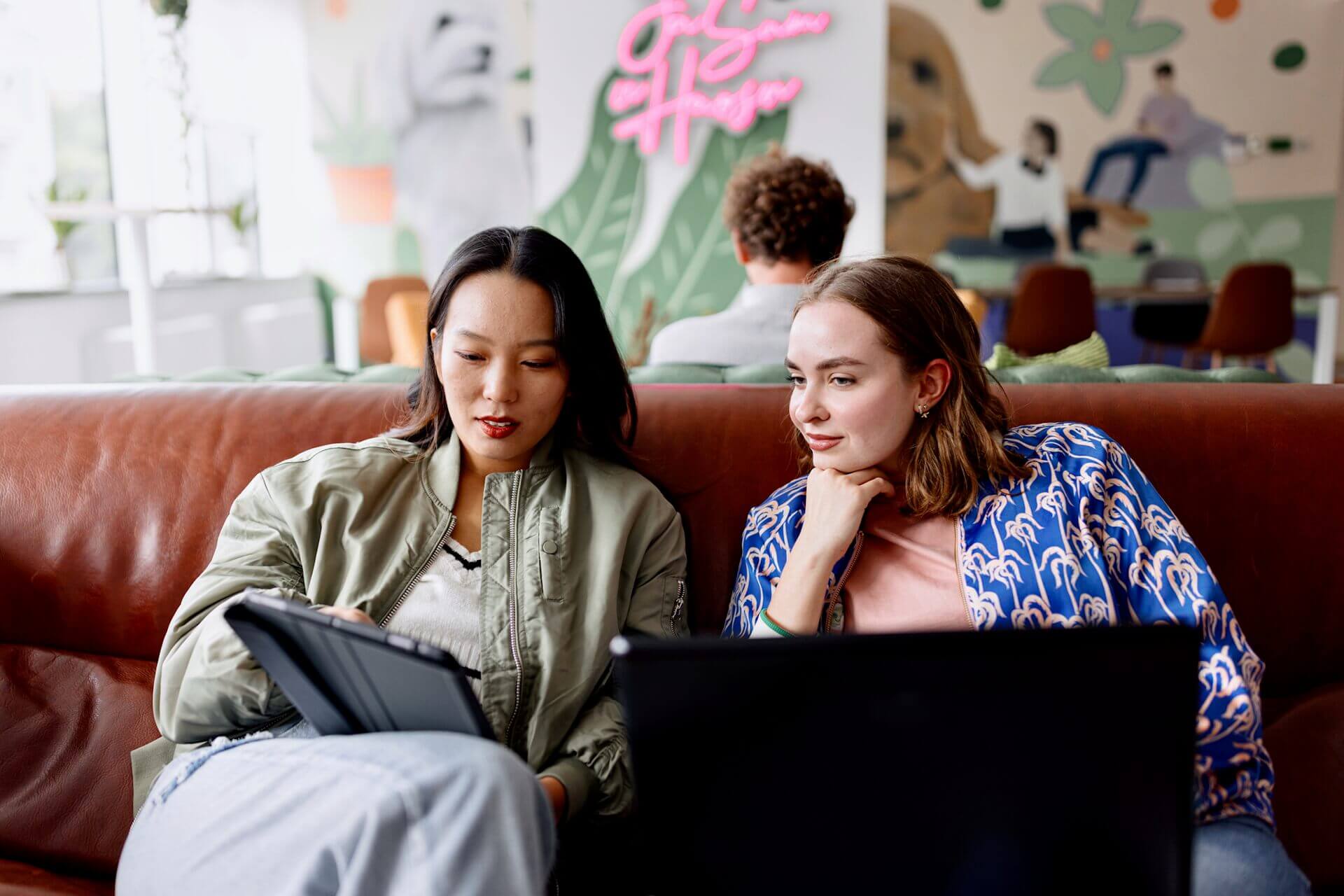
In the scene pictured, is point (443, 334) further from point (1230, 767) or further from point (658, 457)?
point (1230, 767)

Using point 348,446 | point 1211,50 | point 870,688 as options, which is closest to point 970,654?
point 870,688

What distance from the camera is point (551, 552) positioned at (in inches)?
55.4

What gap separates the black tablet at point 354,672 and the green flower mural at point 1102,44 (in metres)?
7.35

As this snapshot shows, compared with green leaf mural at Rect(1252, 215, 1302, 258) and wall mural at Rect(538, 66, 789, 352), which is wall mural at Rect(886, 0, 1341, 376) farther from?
wall mural at Rect(538, 66, 789, 352)

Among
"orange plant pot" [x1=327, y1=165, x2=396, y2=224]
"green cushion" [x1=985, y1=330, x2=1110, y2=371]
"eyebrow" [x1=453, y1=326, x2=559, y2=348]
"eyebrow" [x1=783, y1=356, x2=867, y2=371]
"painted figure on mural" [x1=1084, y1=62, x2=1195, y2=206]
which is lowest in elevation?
"green cushion" [x1=985, y1=330, x2=1110, y2=371]

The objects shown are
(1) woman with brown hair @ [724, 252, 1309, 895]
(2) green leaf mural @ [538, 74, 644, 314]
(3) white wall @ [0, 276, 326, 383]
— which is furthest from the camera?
(2) green leaf mural @ [538, 74, 644, 314]

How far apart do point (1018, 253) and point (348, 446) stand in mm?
6710

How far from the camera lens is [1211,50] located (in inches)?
282

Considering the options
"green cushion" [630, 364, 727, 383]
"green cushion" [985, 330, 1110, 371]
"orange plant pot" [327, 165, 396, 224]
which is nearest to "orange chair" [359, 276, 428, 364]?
"orange plant pot" [327, 165, 396, 224]

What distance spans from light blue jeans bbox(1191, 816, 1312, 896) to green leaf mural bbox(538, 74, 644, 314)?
4.58 metres

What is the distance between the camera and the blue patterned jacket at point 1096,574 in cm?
120

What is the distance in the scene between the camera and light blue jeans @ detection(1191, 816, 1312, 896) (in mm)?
1110

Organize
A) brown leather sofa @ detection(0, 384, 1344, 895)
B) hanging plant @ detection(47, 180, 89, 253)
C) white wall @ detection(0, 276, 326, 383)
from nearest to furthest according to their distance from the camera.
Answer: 1. brown leather sofa @ detection(0, 384, 1344, 895)
2. white wall @ detection(0, 276, 326, 383)
3. hanging plant @ detection(47, 180, 89, 253)

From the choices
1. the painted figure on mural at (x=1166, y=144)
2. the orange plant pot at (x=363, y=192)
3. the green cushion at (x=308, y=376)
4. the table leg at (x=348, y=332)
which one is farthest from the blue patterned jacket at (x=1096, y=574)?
the orange plant pot at (x=363, y=192)
